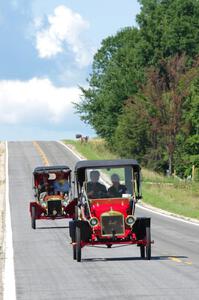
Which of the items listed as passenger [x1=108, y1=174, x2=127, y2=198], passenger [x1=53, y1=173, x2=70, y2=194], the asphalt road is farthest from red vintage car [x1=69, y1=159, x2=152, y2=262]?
passenger [x1=53, y1=173, x2=70, y2=194]

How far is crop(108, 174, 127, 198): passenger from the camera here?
20.9m

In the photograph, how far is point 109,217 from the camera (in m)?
20.2

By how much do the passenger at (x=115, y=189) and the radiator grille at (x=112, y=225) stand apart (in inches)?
28.7

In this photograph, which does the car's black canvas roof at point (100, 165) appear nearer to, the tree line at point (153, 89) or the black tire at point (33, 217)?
the black tire at point (33, 217)

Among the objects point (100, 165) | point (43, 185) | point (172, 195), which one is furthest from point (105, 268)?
point (172, 195)

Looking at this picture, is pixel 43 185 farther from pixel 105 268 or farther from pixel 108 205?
pixel 105 268

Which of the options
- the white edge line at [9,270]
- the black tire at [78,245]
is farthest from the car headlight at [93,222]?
the white edge line at [9,270]

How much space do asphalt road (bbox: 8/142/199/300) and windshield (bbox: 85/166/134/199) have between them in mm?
1435

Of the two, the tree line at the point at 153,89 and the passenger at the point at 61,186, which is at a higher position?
the tree line at the point at 153,89

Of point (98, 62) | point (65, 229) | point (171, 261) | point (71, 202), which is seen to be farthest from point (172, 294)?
point (98, 62)

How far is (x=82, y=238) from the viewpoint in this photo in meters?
20.2

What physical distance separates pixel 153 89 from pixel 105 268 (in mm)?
65592

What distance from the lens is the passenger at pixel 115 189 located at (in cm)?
2086

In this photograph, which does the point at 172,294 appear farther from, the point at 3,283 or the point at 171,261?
the point at 171,261
